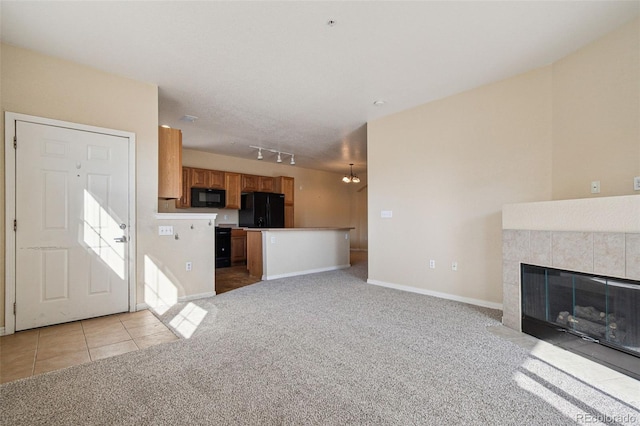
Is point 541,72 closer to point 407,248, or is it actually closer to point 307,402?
point 407,248

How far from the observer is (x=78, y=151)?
315cm

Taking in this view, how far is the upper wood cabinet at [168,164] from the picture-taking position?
3957 mm

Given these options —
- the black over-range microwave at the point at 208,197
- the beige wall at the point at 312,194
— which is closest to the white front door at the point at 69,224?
the beige wall at the point at 312,194

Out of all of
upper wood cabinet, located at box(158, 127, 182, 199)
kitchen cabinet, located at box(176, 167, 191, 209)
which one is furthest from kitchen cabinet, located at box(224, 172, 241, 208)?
upper wood cabinet, located at box(158, 127, 182, 199)

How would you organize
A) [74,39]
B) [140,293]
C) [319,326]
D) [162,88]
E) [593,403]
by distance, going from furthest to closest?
[162,88] → [140,293] → [319,326] → [74,39] → [593,403]

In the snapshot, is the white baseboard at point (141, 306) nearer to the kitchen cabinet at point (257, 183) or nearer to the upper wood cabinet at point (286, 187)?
the kitchen cabinet at point (257, 183)

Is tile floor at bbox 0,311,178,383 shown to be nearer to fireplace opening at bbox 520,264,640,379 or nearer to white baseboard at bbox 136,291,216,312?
white baseboard at bbox 136,291,216,312

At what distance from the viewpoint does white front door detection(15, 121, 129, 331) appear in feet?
9.44

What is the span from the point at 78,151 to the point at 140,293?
1.71 metres

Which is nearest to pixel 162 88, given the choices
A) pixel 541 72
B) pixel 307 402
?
pixel 307 402

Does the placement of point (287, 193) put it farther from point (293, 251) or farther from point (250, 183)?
point (293, 251)

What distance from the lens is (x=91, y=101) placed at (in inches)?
129

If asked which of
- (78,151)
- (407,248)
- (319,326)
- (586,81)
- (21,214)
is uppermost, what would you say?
(586,81)

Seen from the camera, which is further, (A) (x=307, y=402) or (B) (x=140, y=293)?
(B) (x=140, y=293)
